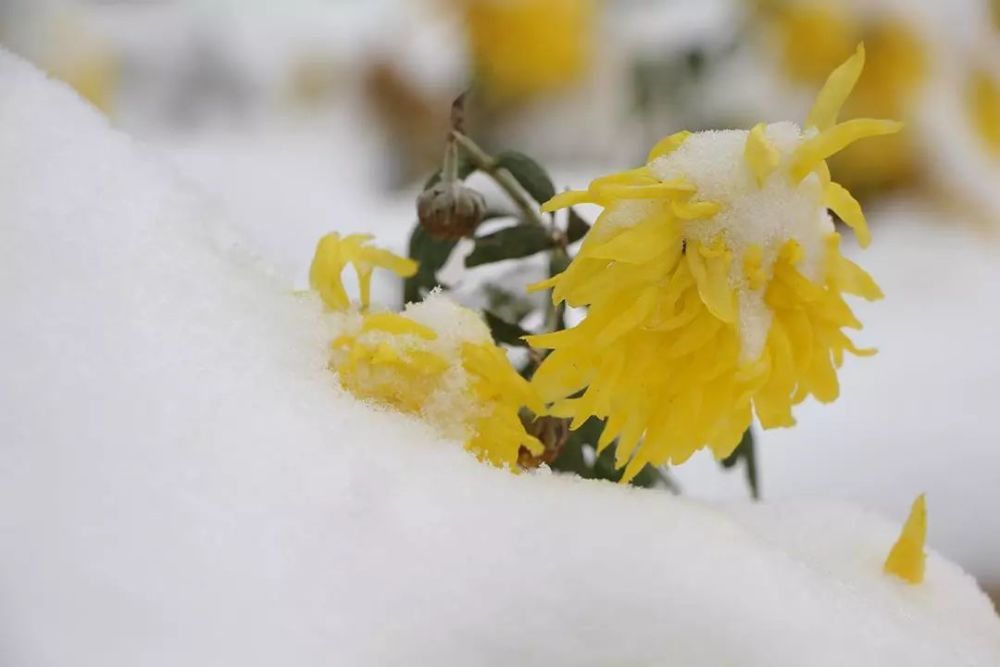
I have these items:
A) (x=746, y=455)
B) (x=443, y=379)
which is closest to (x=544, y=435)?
(x=443, y=379)

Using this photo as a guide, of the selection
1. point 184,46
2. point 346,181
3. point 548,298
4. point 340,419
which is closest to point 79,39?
point 184,46

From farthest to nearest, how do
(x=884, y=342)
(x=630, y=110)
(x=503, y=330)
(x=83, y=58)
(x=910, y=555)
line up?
(x=83, y=58), (x=884, y=342), (x=630, y=110), (x=503, y=330), (x=910, y=555)

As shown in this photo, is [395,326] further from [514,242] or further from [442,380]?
[514,242]

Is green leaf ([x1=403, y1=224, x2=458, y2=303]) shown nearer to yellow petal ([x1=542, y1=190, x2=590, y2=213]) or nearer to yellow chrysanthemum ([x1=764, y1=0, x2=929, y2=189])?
yellow petal ([x1=542, y1=190, x2=590, y2=213])

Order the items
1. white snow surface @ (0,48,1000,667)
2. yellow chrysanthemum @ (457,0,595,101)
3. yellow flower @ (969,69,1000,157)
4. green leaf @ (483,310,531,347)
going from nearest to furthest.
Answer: white snow surface @ (0,48,1000,667) → green leaf @ (483,310,531,347) → yellow chrysanthemum @ (457,0,595,101) → yellow flower @ (969,69,1000,157)

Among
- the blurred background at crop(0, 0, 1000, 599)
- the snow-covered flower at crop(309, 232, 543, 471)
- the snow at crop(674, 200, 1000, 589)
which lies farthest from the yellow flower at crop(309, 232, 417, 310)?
the blurred background at crop(0, 0, 1000, 599)

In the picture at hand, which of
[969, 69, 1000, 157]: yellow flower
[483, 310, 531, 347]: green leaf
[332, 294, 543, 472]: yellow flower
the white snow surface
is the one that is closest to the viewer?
the white snow surface

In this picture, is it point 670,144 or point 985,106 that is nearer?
point 670,144
